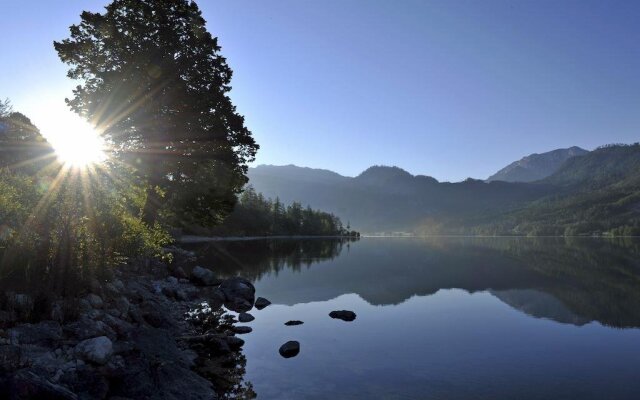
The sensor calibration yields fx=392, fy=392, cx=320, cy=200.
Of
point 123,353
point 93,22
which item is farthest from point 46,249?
point 93,22

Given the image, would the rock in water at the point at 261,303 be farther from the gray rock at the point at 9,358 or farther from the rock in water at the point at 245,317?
the gray rock at the point at 9,358

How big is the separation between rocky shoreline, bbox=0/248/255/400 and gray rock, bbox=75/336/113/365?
0.09 feet

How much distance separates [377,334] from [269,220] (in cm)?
17735

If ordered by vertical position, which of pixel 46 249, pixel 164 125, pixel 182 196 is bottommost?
pixel 46 249

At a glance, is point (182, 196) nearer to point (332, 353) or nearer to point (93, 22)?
point (93, 22)

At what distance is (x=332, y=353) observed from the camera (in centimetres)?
2031

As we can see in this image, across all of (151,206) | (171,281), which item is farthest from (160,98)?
(171,281)

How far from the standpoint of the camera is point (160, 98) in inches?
1305

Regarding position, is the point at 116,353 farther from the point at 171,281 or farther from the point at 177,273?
the point at 177,273

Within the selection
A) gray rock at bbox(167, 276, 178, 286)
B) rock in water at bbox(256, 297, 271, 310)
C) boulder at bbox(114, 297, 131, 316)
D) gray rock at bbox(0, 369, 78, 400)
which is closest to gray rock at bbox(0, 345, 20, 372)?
gray rock at bbox(0, 369, 78, 400)

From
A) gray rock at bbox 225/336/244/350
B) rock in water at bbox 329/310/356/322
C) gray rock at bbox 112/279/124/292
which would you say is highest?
gray rock at bbox 112/279/124/292

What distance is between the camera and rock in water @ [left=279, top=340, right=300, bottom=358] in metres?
19.7

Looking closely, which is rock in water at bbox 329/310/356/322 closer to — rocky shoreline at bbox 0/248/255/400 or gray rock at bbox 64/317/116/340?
rocky shoreline at bbox 0/248/255/400

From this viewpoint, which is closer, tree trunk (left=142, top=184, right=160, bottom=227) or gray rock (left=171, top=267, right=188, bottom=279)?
tree trunk (left=142, top=184, right=160, bottom=227)
